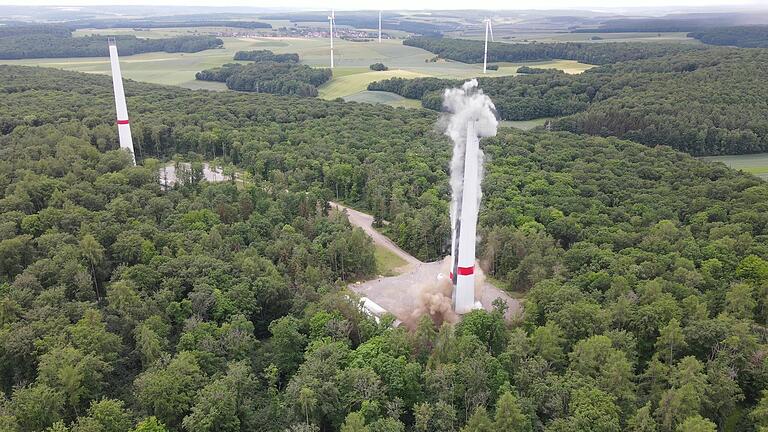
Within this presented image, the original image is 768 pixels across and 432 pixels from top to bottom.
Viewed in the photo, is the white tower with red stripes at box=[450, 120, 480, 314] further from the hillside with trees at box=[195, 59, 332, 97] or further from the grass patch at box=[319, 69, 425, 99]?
the hillside with trees at box=[195, 59, 332, 97]

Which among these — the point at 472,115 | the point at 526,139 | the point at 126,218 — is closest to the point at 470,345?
the point at 472,115

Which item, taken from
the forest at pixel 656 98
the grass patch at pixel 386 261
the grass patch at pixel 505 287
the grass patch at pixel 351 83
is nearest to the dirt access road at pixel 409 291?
the grass patch at pixel 505 287

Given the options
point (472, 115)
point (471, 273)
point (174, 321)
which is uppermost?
point (472, 115)

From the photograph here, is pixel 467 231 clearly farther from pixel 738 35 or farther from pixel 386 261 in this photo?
pixel 738 35

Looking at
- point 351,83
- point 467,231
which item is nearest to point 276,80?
point 351,83

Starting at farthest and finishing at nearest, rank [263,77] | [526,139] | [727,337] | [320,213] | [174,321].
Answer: [263,77], [526,139], [320,213], [174,321], [727,337]

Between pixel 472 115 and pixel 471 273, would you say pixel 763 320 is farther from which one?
pixel 472 115

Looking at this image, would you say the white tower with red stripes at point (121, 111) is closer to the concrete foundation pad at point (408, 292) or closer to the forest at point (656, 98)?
the concrete foundation pad at point (408, 292)
